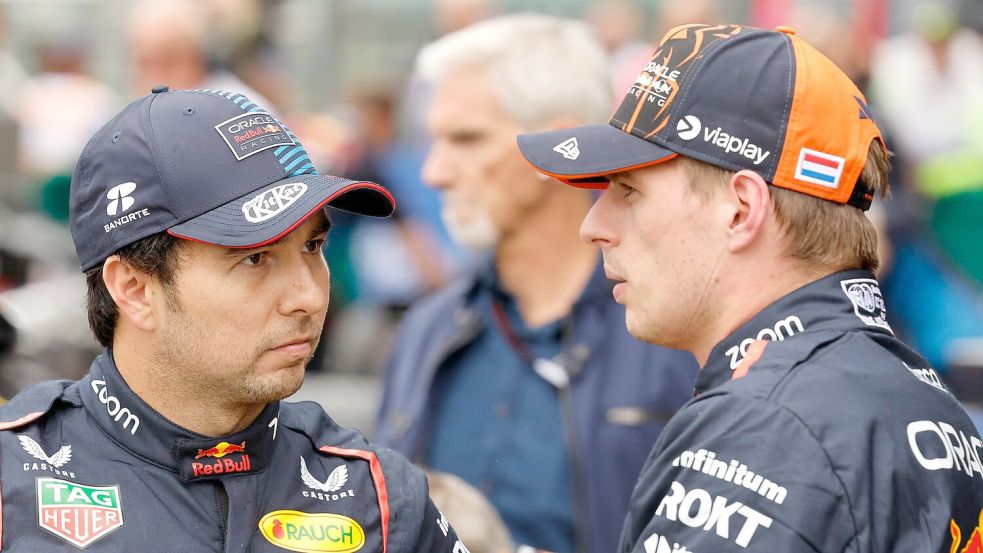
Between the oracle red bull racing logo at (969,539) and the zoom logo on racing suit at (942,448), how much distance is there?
9cm

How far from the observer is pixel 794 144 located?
8.70ft

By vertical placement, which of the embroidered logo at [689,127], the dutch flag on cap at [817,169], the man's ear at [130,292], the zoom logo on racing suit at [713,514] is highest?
the embroidered logo at [689,127]

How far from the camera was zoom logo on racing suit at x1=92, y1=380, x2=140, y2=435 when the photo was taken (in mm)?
2574

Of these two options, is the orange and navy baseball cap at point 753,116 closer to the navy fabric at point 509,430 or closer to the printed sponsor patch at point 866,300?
the printed sponsor patch at point 866,300

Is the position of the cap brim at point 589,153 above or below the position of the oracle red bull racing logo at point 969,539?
above

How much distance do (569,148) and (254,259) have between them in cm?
74

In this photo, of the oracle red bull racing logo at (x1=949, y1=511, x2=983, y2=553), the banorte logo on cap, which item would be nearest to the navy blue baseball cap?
the banorte logo on cap

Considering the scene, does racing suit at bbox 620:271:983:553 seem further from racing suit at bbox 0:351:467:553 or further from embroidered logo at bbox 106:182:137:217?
embroidered logo at bbox 106:182:137:217

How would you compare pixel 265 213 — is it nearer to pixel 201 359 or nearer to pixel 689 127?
pixel 201 359

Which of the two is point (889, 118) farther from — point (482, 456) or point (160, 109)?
point (160, 109)

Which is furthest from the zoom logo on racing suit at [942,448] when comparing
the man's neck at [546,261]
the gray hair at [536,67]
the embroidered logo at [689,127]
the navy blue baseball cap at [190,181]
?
the gray hair at [536,67]

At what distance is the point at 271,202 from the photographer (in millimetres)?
2570

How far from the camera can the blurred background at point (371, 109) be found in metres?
6.07

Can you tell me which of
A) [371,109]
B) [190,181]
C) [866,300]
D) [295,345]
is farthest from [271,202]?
[371,109]
